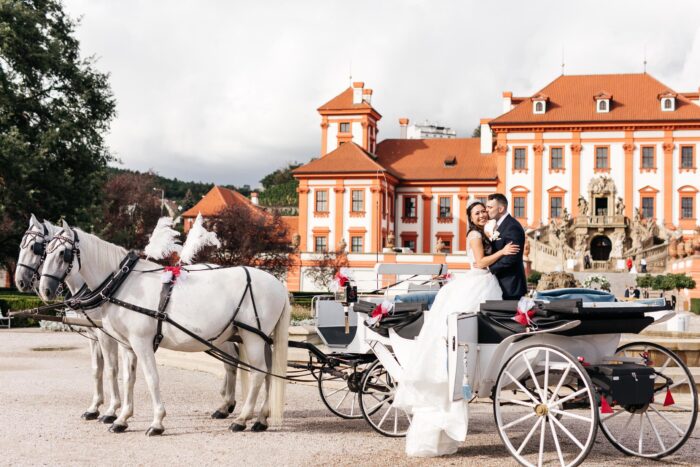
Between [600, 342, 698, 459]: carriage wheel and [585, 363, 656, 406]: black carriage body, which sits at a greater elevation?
[585, 363, 656, 406]: black carriage body

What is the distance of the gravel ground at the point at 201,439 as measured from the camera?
21.5 feet

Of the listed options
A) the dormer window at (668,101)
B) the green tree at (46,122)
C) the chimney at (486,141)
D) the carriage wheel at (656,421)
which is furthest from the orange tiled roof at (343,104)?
the carriage wheel at (656,421)

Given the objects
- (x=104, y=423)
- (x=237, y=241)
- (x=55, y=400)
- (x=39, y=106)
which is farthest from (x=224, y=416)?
(x=237, y=241)

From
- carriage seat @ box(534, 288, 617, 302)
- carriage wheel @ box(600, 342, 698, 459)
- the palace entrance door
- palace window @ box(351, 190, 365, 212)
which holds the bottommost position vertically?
carriage wheel @ box(600, 342, 698, 459)

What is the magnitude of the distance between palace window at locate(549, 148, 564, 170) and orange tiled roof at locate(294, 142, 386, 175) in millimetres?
11922

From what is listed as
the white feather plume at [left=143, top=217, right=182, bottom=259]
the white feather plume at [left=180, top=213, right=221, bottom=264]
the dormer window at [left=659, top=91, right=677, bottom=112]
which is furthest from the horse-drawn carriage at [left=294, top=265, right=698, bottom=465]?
the dormer window at [left=659, top=91, right=677, bottom=112]

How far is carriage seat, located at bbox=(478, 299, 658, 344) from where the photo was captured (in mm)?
6141

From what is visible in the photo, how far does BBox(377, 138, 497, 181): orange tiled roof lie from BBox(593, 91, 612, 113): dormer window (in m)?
8.71

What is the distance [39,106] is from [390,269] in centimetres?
2331

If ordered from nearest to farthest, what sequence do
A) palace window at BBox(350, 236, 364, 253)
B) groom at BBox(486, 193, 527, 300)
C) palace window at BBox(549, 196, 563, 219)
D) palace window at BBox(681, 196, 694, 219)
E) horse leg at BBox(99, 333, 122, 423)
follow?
groom at BBox(486, 193, 527, 300) → horse leg at BBox(99, 333, 122, 423) → palace window at BBox(681, 196, 694, 219) → palace window at BBox(549, 196, 563, 219) → palace window at BBox(350, 236, 364, 253)

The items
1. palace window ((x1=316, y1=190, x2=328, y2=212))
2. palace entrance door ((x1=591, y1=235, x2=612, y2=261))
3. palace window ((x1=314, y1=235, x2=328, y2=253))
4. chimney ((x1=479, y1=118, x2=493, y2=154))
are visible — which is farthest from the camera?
chimney ((x1=479, y1=118, x2=493, y2=154))

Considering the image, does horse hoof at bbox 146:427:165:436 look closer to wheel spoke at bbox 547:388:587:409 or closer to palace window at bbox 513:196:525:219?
wheel spoke at bbox 547:388:587:409

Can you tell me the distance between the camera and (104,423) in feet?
27.0

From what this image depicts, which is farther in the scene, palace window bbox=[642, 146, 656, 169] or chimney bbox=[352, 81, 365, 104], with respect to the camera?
chimney bbox=[352, 81, 365, 104]
